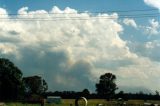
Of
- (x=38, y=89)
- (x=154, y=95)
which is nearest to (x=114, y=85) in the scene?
(x=154, y=95)

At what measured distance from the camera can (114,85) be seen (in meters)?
169

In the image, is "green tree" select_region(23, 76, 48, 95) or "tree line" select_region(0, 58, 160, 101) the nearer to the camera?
"tree line" select_region(0, 58, 160, 101)

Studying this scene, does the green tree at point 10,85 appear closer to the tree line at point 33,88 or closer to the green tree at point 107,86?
the tree line at point 33,88

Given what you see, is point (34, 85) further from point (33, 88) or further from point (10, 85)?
point (10, 85)

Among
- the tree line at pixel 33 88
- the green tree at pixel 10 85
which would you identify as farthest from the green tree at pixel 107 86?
the green tree at pixel 10 85

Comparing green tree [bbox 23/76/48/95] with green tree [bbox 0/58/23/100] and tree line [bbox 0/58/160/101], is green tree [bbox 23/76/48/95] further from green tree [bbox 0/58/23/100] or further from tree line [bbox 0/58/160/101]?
green tree [bbox 0/58/23/100]

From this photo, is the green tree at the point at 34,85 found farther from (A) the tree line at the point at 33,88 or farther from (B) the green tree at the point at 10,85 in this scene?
(B) the green tree at the point at 10,85

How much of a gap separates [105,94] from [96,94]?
6.81m

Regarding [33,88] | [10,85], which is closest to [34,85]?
[33,88]

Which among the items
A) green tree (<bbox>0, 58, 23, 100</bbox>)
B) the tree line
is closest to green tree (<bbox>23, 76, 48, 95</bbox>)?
the tree line

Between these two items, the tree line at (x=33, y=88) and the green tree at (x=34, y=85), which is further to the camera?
the green tree at (x=34, y=85)

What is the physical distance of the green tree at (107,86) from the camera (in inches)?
6575

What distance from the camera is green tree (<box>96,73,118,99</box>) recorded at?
167000 millimetres

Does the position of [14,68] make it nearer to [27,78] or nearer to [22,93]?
[22,93]
